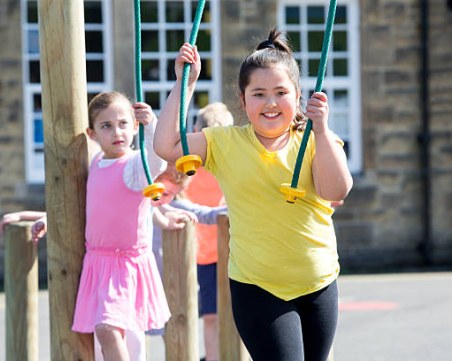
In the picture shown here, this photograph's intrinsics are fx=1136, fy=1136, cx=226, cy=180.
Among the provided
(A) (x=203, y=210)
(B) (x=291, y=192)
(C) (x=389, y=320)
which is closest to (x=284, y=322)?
(B) (x=291, y=192)

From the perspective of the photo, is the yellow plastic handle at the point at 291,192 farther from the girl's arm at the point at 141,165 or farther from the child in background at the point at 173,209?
the child in background at the point at 173,209

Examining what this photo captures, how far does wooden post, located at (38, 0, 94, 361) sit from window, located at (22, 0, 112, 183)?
823 centimetres

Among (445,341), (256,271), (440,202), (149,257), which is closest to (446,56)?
(440,202)

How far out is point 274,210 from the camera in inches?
154

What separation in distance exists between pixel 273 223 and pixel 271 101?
0.42 metres

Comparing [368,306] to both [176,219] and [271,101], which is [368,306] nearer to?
[176,219]

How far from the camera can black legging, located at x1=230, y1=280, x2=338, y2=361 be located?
12.6 feet

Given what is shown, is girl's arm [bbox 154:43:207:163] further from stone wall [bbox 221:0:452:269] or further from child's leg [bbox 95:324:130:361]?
stone wall [bbox 221:0:452:269]

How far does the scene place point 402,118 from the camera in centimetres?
1365

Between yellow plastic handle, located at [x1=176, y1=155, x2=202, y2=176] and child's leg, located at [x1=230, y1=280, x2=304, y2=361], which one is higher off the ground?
yellow plastic handle, located at [x1=176, y1=155, x2=202, y2=176]

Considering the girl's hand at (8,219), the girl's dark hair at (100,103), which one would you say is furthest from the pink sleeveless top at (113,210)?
the girl's hand at (8,219)

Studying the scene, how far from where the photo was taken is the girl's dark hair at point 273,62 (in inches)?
157

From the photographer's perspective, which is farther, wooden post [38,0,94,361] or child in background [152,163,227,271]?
child in background [152,163,227,271]

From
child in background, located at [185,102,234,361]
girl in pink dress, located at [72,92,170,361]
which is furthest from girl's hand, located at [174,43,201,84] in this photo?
child in background, located at [185,102,234,361]
